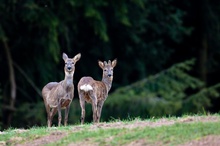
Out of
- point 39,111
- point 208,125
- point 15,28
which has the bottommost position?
point 208,125

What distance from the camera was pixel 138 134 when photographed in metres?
13.1

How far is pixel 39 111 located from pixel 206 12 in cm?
901

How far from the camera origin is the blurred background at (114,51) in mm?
28391

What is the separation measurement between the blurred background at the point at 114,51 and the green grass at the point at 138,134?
12971 millimetres

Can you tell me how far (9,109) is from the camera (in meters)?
28.4

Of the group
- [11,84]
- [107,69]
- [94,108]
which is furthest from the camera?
[11,84]

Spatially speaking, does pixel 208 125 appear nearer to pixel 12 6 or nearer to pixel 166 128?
pixel 166 128

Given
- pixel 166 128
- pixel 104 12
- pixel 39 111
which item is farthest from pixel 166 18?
pixel 166 128

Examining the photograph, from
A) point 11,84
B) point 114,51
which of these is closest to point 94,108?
point 11,84

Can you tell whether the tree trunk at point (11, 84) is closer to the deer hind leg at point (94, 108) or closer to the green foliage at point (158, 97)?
the green foliage at point (158, 97)

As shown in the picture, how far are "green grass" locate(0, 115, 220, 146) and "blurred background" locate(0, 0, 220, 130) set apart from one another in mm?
12971

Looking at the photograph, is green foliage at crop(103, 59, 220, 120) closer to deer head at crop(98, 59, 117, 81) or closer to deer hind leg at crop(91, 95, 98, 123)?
deer head at crop(98, 59, 117, 81)

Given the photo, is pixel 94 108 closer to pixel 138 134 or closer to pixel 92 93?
pixel 92 93

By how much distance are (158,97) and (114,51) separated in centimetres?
355
